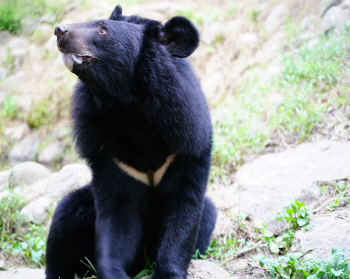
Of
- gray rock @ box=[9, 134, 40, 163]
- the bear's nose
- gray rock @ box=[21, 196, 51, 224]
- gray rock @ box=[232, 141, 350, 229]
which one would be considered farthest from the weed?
gray rock @ box=[9, 134, 40, 163]

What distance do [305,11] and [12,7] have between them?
479 centimetres

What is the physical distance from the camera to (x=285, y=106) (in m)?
5.12

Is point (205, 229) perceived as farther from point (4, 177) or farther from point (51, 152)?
point (51, 152)

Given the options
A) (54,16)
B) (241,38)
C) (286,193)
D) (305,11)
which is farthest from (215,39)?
(286,193)

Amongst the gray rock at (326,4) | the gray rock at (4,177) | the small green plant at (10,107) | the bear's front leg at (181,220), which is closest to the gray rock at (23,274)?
the bear's front leg at (181,220)

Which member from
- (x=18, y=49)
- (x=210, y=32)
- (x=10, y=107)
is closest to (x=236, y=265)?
(x=18, y=49)

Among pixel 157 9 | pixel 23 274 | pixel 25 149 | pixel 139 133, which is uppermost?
pixel 157 9

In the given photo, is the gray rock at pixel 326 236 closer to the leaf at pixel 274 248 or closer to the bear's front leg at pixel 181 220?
the leaf at pixel 274 248

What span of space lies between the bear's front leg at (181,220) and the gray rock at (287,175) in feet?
3.54

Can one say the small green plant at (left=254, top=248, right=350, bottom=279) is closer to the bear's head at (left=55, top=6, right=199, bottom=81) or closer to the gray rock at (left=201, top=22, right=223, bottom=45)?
the bear's head at (left=55, top=6, right=199, bottom=81)

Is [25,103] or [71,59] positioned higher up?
[71,59]

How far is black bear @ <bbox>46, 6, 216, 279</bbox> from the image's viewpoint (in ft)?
8.66

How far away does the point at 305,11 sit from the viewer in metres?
6.63

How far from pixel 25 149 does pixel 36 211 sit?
210 cm
